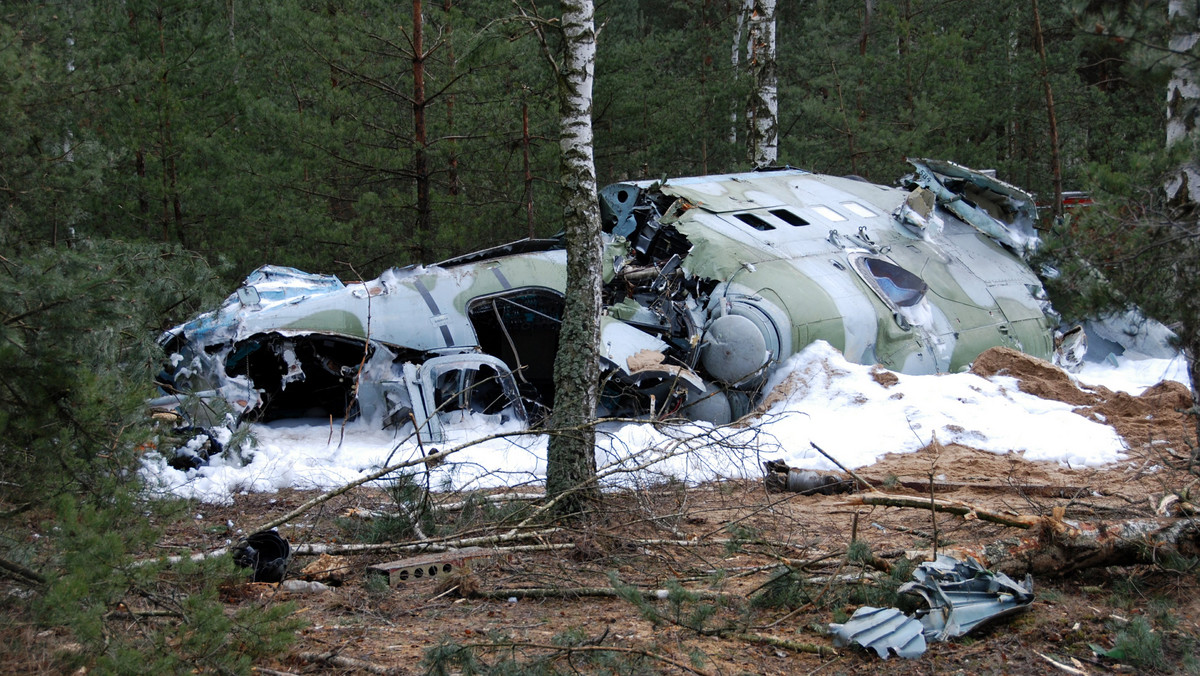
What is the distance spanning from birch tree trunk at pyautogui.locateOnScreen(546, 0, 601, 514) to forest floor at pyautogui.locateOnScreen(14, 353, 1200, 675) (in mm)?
569

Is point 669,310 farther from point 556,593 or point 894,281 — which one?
point 556,593

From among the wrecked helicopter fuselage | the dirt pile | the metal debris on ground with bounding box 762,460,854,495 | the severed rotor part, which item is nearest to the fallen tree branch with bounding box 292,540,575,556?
the wrecked helicopter fuselage

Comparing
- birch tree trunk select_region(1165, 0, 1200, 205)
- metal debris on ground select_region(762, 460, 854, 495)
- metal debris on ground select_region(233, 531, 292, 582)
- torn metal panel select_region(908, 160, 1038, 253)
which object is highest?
birch tree trunk select_region(1165, 0, 1200, 205)

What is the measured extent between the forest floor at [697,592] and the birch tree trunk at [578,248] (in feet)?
1.87

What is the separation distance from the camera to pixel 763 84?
14.9m

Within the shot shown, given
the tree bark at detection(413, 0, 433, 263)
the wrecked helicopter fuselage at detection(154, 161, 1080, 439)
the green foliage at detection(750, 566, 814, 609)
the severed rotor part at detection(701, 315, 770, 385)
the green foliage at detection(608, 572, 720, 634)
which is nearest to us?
the green foliage at detection(608, 572, 720, 634)

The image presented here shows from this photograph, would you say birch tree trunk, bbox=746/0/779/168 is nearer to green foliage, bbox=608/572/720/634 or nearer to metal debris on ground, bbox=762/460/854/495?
metal debris on ground, bbox=762/460/854/495

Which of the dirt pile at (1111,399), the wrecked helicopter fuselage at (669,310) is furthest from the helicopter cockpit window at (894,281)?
the dirt pile at (1111,399)

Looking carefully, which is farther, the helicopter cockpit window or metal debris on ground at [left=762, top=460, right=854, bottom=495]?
the helicopter cockpit window

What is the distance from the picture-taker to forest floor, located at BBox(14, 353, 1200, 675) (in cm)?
394

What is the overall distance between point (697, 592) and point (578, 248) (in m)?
2.30

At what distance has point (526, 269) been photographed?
966 centimetres

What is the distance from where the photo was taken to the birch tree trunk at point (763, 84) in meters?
14.8

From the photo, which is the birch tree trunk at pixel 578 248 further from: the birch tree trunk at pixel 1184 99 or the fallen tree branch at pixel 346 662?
the birch tree trunk at pixel 1184 99
